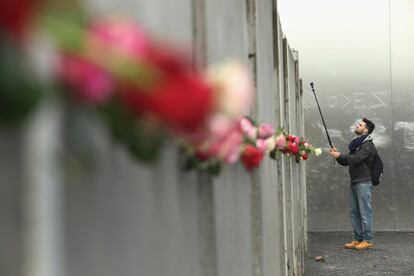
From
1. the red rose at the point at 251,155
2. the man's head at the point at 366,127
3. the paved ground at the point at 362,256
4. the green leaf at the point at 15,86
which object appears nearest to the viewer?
the green leaf at the point at 15,86

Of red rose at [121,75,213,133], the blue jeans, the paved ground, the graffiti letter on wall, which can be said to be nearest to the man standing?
the blue jeans

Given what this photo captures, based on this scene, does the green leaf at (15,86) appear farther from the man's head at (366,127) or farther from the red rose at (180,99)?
the man's head at (366,127)

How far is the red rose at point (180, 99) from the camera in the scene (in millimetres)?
812

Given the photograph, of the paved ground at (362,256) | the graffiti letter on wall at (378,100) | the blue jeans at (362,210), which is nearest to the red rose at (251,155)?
the paved ground at (362,256)

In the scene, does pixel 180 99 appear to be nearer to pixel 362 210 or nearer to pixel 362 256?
pixel 362 256

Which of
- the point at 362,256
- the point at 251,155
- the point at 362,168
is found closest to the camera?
the point at 251,155

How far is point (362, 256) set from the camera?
9.84m

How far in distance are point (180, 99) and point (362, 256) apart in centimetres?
939

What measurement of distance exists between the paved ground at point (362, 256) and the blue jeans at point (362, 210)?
0.27m

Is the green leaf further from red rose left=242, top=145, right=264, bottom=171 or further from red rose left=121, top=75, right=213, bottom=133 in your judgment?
red rose left=242, top=145, right=264, bottom=171

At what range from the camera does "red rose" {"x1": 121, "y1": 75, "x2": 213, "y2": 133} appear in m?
0.81

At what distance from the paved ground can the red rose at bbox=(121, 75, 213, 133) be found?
25.7 feet

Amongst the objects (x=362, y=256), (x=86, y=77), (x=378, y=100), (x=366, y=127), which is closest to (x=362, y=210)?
(x=362, y=256)

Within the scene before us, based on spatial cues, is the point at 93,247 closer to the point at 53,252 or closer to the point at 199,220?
the point at 53,252
